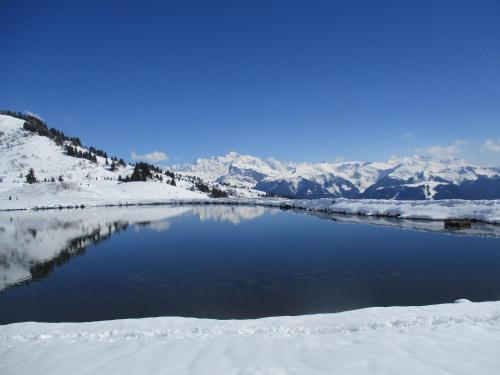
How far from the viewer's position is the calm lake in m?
20.2

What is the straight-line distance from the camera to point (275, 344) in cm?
1266

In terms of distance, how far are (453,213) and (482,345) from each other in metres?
61.9

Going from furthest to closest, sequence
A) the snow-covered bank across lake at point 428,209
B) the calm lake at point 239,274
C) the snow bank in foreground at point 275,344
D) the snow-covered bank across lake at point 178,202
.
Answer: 1. the snow-covered bank across lake at point 178,202
2. the snow-covered bank across lake at point 428,209
3. the calm lake at point 239,274
4. the snow bank in foreground at point 275,344

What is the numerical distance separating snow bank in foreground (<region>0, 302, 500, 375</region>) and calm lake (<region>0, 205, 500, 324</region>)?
137 inches

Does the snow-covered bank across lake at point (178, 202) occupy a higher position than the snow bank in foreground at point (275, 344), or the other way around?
the snow-covered bank across lake at point (178, 202)

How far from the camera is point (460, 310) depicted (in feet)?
51.8

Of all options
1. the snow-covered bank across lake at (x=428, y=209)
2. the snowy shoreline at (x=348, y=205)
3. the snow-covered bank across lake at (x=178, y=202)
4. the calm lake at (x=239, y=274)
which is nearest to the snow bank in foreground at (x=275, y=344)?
the calm lake at (x=239, y=274)

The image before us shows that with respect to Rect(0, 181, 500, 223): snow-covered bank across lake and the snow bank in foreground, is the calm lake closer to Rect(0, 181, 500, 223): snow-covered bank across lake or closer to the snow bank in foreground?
the snow bank in foreground

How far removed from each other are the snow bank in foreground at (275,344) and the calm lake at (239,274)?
3.47 metres

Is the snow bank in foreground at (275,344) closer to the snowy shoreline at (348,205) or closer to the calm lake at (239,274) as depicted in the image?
the calm lake at (239,274)

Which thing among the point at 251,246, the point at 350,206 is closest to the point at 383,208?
the point at 350,206

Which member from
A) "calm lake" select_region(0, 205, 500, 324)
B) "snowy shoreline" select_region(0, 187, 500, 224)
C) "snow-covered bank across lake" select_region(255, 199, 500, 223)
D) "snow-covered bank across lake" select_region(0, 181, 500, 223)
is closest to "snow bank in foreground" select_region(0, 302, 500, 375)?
"calm lake" select_region(0, 205, 500, 324)

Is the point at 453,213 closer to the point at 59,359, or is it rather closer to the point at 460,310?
the point at 460,310

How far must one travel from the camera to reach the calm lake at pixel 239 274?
20219mm
